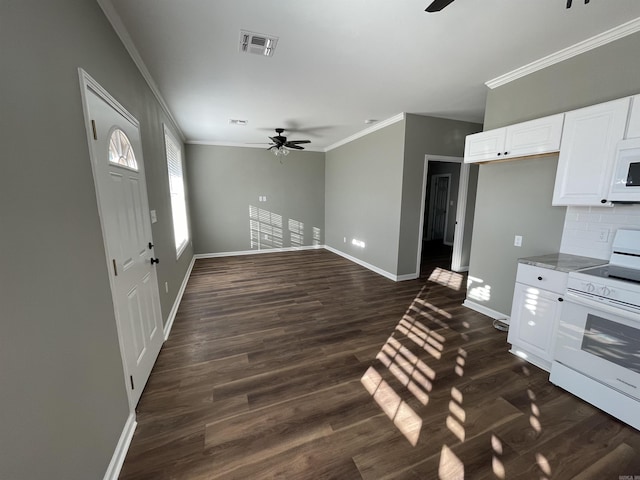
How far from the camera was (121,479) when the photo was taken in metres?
1.39

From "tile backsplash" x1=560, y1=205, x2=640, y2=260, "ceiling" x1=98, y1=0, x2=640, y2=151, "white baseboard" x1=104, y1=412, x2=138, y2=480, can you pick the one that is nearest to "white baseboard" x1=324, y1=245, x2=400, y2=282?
"tile backsplash" x1=560, y1=205, x2=640, y2=260

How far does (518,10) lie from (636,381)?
2.66m

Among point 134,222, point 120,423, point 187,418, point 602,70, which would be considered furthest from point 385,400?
point 602,70

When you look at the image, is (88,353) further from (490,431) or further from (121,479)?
Result: (490,431)

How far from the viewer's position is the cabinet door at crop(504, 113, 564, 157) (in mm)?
2283

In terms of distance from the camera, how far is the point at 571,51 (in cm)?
228

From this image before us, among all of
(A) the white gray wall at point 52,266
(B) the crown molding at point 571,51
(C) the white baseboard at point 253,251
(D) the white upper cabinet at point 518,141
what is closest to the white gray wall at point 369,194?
(C) the white baseboard at point 253,251

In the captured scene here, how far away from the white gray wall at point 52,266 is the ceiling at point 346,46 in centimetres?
74

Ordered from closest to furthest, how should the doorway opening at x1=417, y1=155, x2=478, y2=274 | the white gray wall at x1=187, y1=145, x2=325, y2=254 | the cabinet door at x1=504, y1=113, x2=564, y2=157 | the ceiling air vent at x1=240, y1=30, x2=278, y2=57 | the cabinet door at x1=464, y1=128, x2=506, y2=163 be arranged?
the ceiling air vent at x1=240, y1=30, x2=278, y2=57, the cabinet door at x1=504, y1=113, x2=564, y2=157, the cabinet door at x1=464, y1=128, x2=506, y2=163, the doorway opening at x1=417, y1=155, x2=478, y2=274, the white gray wall at x1=187, y1=145, x2=325, y2=254

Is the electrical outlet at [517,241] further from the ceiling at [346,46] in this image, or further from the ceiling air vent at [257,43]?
the ceiling air vent at [257,43]

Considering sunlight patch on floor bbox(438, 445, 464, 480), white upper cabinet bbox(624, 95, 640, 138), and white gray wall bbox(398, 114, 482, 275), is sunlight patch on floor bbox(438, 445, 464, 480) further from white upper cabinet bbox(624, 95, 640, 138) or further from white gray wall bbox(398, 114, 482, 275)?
white gray wall bbox(398, 114, 482, 275)

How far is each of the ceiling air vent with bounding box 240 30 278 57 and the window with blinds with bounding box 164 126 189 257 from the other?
2.27 meters

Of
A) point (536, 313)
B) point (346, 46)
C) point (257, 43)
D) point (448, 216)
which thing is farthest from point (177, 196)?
point (448, 216)

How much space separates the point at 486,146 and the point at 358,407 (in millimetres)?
2993
